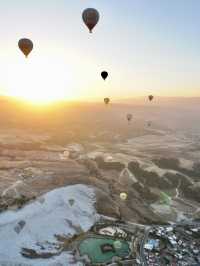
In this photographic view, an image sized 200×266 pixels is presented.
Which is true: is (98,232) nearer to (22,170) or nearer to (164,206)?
(164,206)

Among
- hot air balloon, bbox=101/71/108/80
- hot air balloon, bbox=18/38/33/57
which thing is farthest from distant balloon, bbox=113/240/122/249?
hot air balloon, bbox=18/38/33/57

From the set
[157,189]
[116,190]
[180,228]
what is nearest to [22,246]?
[180,228]

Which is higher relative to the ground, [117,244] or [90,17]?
[90,17]

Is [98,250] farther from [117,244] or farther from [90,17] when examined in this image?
[90,17]

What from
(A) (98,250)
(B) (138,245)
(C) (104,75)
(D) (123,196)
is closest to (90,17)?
(C) (104,75)

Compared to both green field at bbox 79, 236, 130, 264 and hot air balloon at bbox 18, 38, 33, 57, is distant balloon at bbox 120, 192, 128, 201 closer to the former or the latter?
green field at bbox 79, 236, 130, 264

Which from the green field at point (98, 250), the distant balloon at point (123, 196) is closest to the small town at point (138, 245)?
the green field at point (98, 250)

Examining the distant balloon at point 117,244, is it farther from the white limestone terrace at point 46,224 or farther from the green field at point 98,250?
the white limestone terrace at point 46,224
